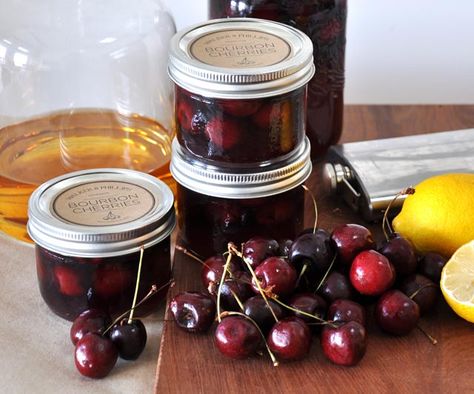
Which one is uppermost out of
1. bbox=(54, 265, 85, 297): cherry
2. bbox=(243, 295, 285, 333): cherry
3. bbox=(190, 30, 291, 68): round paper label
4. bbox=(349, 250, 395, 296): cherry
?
bbox=(190, 30, 291, 68): round paper label

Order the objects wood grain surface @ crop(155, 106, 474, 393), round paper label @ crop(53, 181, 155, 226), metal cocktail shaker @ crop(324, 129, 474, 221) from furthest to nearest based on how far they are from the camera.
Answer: metal cocktail shaker @ crop(324, 129, 474, 221) → round paper label @ crop(53, 181, 155, 226) → wood grain surface @ crop(155, 106, 474, 393)

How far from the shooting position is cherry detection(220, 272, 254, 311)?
82 cm

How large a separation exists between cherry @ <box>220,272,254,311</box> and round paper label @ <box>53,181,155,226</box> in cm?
10

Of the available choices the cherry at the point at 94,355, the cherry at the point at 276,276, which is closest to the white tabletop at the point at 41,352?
the cherry at the point at 94,355

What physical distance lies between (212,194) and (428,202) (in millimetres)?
189

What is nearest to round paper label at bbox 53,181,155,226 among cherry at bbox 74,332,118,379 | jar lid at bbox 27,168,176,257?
jar lid at bbox 27,168,176,257

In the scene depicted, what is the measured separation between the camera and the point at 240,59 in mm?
880

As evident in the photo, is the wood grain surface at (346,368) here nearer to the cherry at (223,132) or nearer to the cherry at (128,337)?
the cherry at (128,337)

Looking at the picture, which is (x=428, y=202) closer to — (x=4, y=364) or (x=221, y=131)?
(x=221, y=131)

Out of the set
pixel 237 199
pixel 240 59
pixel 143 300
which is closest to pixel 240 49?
pixel 240 59

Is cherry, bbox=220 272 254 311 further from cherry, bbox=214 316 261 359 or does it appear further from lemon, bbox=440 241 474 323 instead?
lemon, bbox=440 241 474 323

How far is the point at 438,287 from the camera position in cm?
85

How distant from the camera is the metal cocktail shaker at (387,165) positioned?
3.20 ft

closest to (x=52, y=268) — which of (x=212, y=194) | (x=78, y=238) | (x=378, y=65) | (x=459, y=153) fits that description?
(x=78, y=238)
